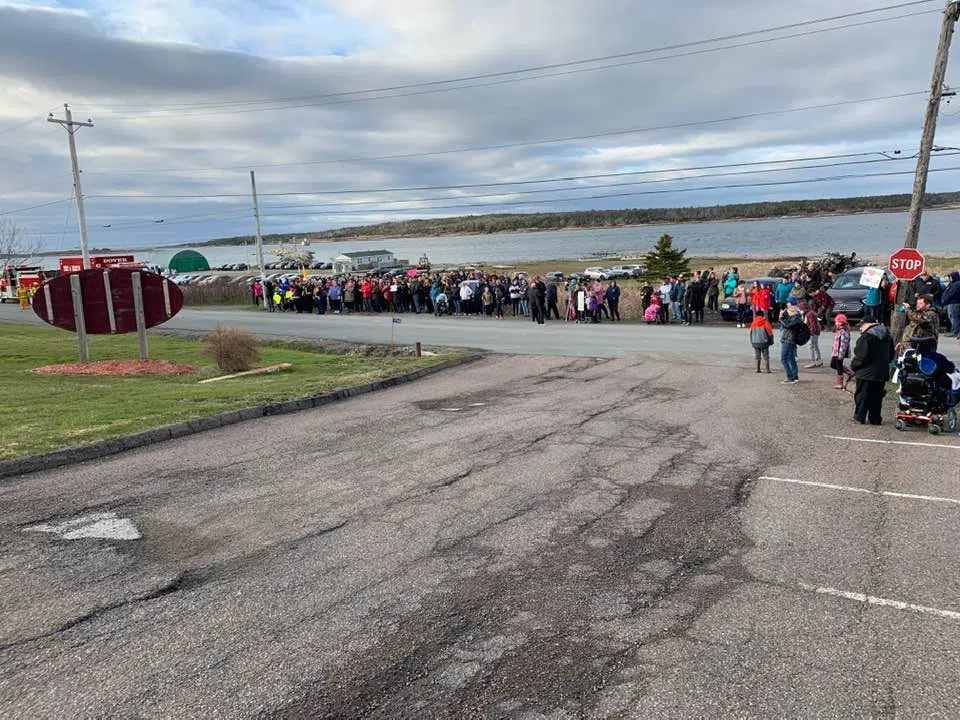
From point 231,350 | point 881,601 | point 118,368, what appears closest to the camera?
point 881,601

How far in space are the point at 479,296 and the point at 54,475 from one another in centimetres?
2334

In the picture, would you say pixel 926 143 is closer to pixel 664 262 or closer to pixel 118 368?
pixel 118 368

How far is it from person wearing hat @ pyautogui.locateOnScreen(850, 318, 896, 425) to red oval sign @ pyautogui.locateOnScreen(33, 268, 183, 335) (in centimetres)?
1530

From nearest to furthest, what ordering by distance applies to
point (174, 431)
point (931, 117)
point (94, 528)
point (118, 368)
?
point (94, 528) < point (174, 431) < point (931, 117) < point (118, 368)

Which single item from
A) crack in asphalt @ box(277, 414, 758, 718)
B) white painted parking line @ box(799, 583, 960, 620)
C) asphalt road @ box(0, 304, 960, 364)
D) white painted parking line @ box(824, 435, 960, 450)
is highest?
crack in asphalt @ box(277, 414, 758, 718)

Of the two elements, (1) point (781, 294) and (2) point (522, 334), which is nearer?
(1) point (781, 294)

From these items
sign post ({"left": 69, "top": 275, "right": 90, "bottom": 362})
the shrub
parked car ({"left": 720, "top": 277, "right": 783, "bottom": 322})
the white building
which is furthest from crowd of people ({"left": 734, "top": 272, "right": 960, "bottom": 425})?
the white building

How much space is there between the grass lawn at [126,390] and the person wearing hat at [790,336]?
7.74 metres

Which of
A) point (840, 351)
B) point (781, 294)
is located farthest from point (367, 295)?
point (840, 351)

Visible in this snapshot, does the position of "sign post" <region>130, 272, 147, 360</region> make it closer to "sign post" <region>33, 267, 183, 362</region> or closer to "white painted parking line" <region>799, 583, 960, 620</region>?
"sign post" <region>33, 267, 183, 362</region>

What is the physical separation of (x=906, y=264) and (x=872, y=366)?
574 cm

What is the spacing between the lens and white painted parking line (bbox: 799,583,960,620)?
4672 mm

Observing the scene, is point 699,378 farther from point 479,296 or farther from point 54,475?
point 479,296

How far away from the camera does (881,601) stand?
4871 mm
